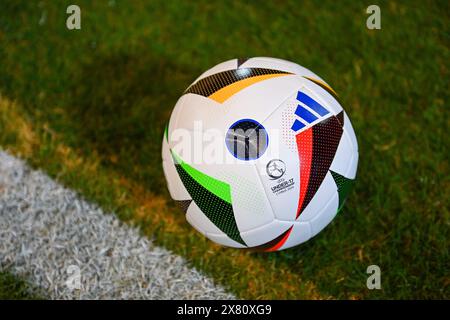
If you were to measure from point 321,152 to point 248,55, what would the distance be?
5.68ft

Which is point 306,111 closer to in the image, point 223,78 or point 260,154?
point 260,154

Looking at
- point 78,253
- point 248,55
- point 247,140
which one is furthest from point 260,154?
point 248,55

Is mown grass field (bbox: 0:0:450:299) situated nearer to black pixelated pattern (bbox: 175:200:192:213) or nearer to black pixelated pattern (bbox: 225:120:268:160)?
black pixelated pattern (bbox: 175:200:192:213)

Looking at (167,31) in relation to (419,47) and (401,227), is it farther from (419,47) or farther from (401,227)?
(401,227)

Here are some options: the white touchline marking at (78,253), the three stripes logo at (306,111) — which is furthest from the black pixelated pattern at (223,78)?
the white touchline marking at (78,253)

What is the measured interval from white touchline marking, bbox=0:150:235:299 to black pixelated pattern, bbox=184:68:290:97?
44.5 inches

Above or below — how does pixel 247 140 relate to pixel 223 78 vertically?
below

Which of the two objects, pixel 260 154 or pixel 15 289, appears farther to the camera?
pixel 15 289

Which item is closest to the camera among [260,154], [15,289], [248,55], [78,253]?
[260,154]

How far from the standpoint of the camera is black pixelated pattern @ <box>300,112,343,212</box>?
2.57 m

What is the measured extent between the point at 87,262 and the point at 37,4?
2.42m

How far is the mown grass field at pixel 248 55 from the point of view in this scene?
127 inches

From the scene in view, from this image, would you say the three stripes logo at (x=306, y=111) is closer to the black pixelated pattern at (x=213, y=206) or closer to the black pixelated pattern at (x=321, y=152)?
the black pixelated pattern at (x=321, y=152)

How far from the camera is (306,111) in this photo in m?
2.61
